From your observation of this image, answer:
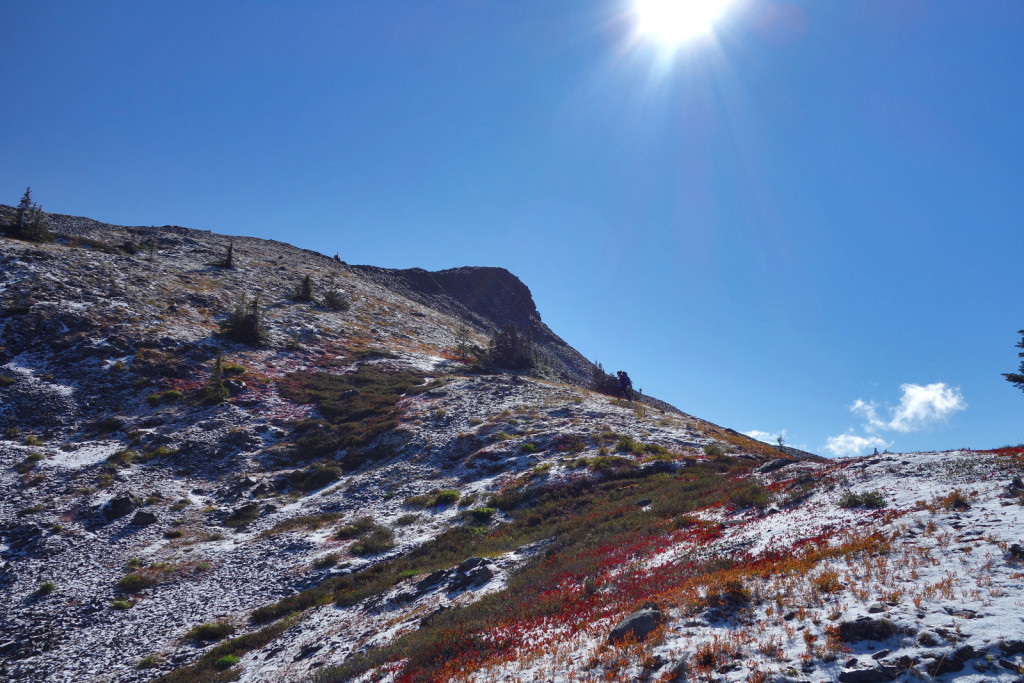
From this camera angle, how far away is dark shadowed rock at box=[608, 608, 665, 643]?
1053 cm

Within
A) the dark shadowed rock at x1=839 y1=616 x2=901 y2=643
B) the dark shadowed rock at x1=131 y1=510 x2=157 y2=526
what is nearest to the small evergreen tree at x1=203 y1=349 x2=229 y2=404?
the dark shadowed rock at x1=131 y1=510 x2=157 y2=526

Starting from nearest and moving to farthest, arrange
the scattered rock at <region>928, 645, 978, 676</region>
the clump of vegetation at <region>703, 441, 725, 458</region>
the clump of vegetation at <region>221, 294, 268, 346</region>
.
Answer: the scattered rock at <region>928, 645, 978, 676</region>
the clump of vegetation at <region>703, 441, 725, 458</region>
the clump of vegetation at <region>221, 294, 268, 346</region>

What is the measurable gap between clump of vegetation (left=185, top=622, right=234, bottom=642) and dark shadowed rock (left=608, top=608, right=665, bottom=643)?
55.5ft

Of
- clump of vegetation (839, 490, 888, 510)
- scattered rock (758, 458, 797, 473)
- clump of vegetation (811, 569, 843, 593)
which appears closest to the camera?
clump of vegetation (811, 569, 843, 593)

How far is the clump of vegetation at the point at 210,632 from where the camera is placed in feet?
62.3

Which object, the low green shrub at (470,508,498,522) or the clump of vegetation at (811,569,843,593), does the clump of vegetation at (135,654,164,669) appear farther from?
the clump of vegetation at (811,569,843,593)

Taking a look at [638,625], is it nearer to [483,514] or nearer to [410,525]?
[483,514]

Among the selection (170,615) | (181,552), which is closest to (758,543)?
(170,615)

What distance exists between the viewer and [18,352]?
124ft

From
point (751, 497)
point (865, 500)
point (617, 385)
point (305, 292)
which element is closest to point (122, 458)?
point (751, 497)

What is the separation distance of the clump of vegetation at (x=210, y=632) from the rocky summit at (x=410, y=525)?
0.09 metres

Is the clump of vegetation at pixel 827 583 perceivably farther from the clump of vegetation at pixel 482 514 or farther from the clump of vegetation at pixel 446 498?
the clump of vegetation at pixel 446 498

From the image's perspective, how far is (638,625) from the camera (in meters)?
10.7

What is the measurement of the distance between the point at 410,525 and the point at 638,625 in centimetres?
2063
